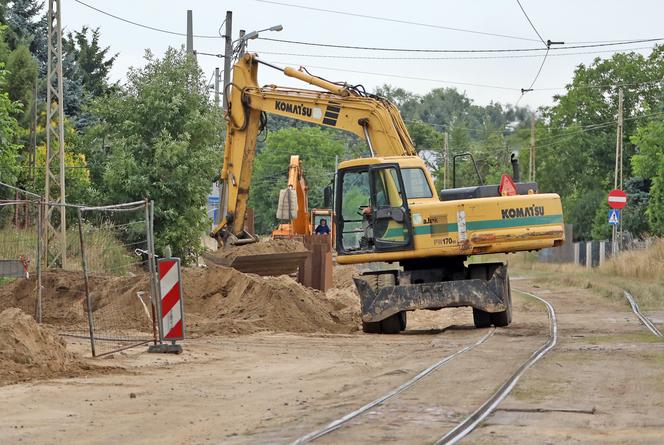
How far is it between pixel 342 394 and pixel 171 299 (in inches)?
185

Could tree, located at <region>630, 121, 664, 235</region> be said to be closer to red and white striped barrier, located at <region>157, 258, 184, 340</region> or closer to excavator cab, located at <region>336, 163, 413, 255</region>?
excavator cab, located at <region>336, 163, 413, 255</region>

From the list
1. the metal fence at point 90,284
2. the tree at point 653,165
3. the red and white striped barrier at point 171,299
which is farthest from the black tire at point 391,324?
the tree at point 653,165

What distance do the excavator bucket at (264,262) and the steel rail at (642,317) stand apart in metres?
7.64

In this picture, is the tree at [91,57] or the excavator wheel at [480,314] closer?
the excavator wheel at [480,314]

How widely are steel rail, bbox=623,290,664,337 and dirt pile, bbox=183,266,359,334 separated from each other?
5643mm

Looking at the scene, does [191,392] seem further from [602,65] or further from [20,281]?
[602,65]

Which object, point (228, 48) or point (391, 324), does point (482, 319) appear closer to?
point (391, 324)

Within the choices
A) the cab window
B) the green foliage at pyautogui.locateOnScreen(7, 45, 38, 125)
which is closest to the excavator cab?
the cab window

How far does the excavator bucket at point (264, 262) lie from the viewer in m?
27.2

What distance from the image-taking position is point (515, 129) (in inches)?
1463

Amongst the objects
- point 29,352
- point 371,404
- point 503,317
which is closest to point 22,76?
point 503,317

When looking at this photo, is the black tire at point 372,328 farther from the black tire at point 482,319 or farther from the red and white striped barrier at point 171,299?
the red and white striped barrier at point 171,299

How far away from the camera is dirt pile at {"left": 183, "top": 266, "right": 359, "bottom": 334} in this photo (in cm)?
2306

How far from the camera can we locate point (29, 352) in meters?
14.8
